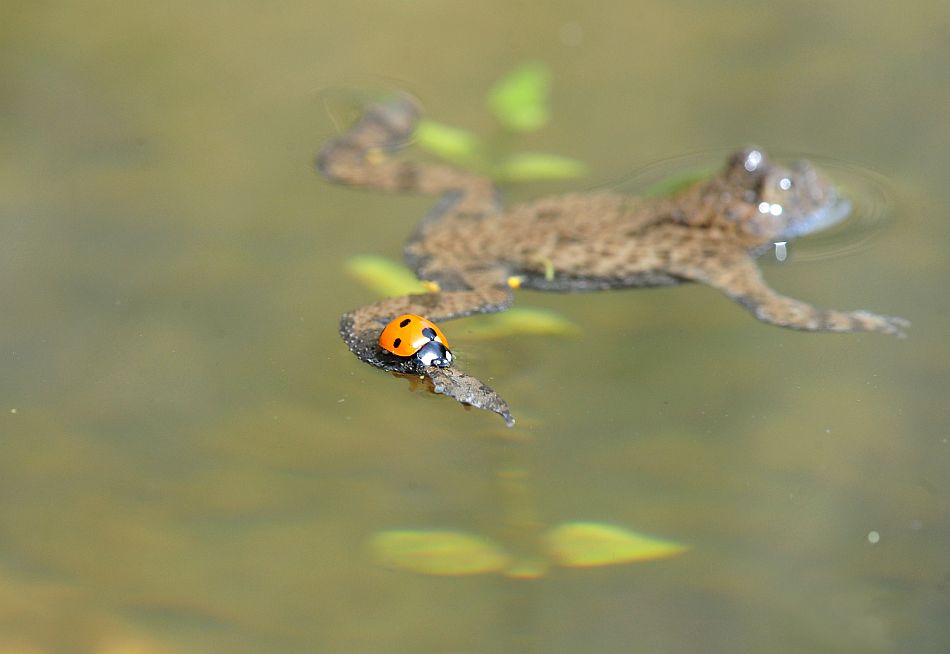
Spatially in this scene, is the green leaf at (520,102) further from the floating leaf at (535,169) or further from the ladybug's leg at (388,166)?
the ladybug's leg at (388,166)

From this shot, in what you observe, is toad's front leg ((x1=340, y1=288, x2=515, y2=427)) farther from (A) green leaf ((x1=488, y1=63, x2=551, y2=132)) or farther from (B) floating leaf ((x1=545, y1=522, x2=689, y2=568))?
(A) green leaf ((x1=488, y1=63, x2=551, y2=132))

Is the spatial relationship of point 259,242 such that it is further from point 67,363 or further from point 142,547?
point 142,547


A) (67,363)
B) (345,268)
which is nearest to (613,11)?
(345,268)

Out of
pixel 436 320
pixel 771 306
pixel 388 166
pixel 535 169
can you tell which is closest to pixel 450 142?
pixel 388 166

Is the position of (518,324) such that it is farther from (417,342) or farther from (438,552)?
(438,552)

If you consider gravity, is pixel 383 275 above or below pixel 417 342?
above

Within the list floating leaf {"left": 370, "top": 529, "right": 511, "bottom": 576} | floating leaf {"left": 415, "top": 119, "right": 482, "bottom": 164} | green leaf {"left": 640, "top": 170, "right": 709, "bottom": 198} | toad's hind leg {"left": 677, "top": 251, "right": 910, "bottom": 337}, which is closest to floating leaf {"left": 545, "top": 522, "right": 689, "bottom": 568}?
floating leaf {"left": 370, "top": 529, "right": 511, "bottom": 576}

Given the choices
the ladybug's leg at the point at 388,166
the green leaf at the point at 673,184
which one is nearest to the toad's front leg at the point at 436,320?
the ladybug's leg at the point at 388,166

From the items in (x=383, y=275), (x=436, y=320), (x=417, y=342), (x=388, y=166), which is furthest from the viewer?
(x=388, y=166)

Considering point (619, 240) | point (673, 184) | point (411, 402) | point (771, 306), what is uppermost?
point (673, 184)
